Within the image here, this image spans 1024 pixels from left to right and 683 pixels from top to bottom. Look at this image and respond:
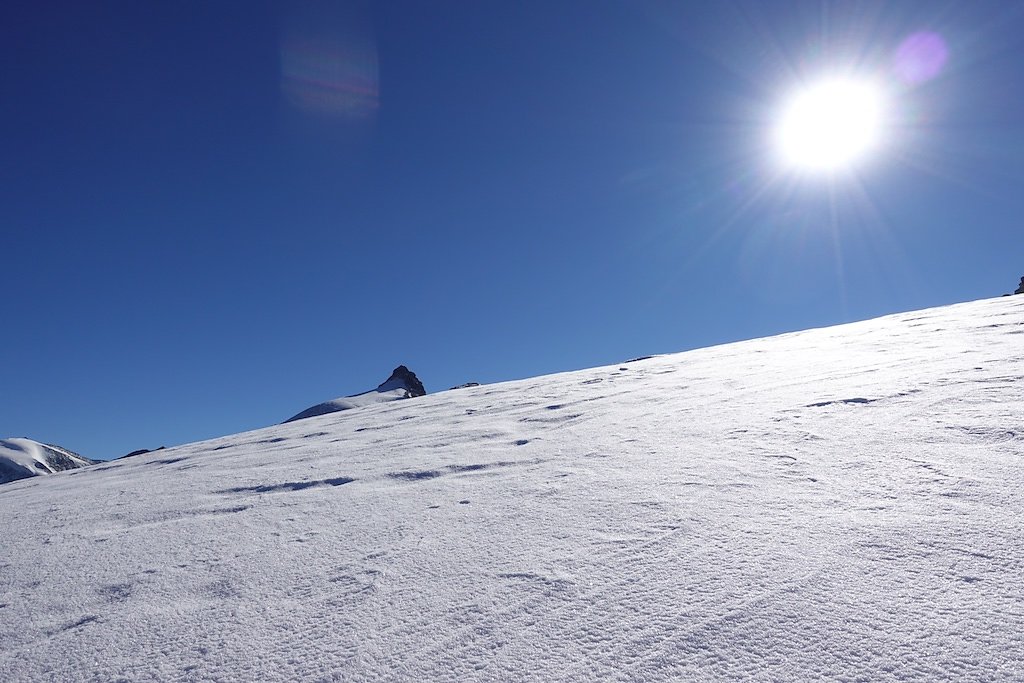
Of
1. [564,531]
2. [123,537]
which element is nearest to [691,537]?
[564,531]

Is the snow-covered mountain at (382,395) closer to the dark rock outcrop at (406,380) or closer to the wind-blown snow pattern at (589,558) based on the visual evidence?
the dark rock outcrop at (406,380)

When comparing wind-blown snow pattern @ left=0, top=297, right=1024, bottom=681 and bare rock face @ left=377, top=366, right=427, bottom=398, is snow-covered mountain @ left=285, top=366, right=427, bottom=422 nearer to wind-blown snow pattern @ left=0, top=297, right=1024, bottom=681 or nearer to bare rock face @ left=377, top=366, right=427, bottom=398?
bare rock face @ left=377, top=366, right=427, bottom=398

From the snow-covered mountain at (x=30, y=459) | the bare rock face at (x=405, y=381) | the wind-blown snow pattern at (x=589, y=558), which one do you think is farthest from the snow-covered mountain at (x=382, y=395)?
A: the wind-blown snow pattern at (x=589, y=558)

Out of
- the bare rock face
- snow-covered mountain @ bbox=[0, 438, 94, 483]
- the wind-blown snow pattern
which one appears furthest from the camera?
the bare rock face

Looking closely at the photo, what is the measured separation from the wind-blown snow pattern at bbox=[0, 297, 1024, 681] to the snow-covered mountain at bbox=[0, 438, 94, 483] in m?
14.6

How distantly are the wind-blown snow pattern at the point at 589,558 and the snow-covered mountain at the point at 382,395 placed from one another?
31.5 ft

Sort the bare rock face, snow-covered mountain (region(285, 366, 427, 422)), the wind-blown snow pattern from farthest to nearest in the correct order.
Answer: the bare rock face < snow-covered mountain (region(285, 366, 427, 422)) < the wind-blown snow pattern

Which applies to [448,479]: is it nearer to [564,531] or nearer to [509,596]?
[564,531]

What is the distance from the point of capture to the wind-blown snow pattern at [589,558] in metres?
1.51

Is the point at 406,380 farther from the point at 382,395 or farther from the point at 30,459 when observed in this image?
the point at 30,459

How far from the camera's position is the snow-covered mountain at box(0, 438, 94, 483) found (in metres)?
15.2

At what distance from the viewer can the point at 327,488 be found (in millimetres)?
3738

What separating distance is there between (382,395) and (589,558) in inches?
570

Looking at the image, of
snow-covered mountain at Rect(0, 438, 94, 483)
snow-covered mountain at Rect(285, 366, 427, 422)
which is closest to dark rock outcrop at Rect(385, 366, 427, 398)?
snow-covered mountain at Rect(285, 366, 427, 422)
